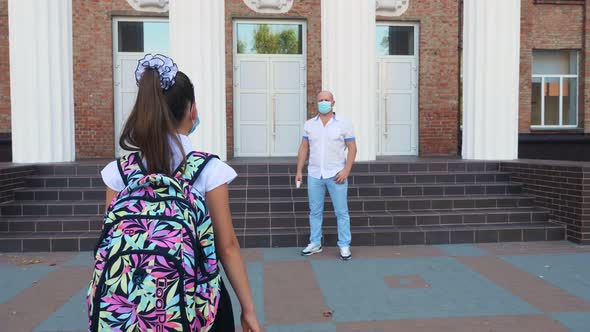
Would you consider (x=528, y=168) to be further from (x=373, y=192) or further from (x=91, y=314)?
(x=91, y=314)

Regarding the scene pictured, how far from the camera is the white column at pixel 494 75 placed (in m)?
9.41

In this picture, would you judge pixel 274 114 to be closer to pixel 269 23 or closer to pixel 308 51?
pixel 308 51

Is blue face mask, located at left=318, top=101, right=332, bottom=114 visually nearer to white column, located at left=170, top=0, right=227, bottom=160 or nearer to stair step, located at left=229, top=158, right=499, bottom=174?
stair step, located at left=229, top=158, right=499, bottom=174

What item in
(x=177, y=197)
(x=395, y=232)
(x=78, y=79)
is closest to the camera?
(x=177, y=197)

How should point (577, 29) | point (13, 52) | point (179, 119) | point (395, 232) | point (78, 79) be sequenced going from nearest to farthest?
point (179, 119), point (395, 232), point (13, 52), point (78, 79), point (577, 29)

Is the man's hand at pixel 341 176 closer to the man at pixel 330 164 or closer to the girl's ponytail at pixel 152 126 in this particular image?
the man at pixel 330 164

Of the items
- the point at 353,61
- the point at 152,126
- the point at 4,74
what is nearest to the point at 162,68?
the point at 152,126

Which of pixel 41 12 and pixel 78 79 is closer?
pixel 41 12

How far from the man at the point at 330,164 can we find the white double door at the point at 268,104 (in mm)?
7154

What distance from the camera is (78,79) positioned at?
12867mm

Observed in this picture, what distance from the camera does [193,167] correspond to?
1685 mm

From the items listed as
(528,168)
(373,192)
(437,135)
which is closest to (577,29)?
(437,135)

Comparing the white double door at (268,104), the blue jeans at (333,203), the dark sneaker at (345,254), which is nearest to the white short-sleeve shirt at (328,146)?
the blue jeans at (333,203)

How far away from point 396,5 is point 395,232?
840 centimetres
